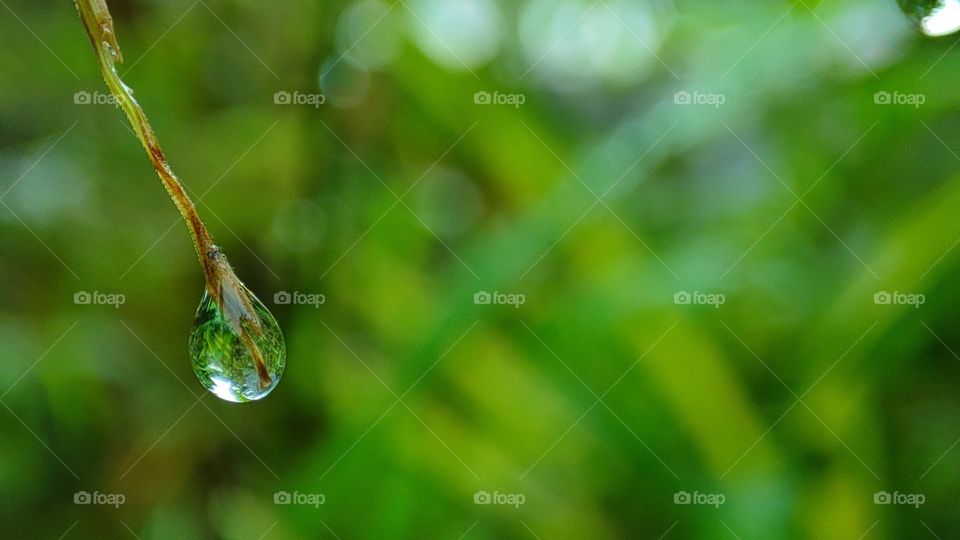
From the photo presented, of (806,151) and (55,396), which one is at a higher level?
(806,151)

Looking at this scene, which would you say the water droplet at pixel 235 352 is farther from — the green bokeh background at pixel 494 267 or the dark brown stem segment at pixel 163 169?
the green bokeh background at pixel 494 267

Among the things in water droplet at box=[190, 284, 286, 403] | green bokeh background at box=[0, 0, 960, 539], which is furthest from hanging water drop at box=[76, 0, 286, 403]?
green bokeh background at box=[0, 0, 960, 539]

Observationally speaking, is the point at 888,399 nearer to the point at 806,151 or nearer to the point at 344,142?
the point at 806,151

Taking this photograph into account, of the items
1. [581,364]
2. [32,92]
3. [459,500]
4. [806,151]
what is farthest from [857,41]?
[32,92]

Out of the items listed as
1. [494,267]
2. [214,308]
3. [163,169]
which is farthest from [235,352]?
[494,267]

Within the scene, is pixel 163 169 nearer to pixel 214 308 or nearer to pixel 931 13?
pixel 214 308

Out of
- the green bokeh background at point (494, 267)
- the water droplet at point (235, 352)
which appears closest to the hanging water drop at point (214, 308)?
the water droplet at point (235, 352)

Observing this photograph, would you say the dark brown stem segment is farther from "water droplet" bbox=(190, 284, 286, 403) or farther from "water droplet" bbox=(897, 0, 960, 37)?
"water droplet" bbox=(897, 0, 960, 37)
